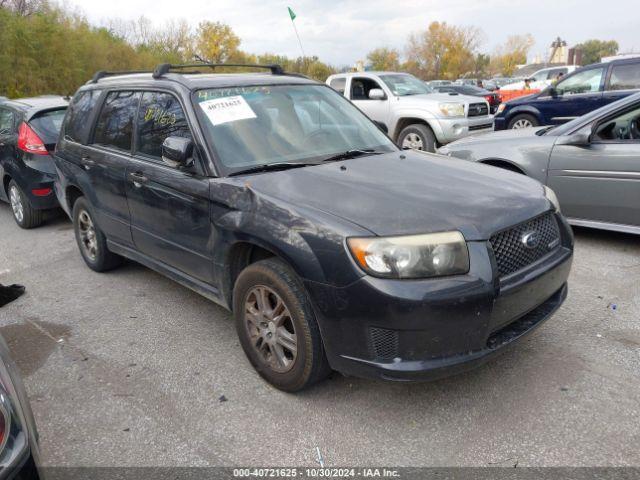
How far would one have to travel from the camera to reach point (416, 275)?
2445 mm

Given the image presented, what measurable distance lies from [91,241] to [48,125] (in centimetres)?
269

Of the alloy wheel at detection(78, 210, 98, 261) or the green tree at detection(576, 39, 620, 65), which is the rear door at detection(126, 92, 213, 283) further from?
the green tree at detection(576, 39, 620, 65)

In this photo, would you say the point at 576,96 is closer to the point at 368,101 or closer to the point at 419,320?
the point at 368,101

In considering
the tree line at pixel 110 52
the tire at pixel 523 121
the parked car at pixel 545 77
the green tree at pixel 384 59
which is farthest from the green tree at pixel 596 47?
the tire at pixel 523 121

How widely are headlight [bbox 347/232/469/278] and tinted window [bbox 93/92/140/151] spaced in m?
2.49

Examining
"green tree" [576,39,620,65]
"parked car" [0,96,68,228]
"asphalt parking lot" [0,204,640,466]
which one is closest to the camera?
"asphalt parking lot" [0,204,640,466]

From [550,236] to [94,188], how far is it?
12.0 ft

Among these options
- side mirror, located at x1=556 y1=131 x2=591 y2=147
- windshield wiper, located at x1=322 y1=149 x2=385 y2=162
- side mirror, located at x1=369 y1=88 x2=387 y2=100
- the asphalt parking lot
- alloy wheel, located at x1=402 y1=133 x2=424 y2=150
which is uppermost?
windshield wiper, located at x1=322 y1=149 x2=385 y2=162

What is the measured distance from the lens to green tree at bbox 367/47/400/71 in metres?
73.6

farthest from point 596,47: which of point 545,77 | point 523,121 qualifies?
point 523,121

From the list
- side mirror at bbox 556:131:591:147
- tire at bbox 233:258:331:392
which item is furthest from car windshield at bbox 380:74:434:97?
tire at bbox 233:258:331:392

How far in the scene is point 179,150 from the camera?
3240 millimetres

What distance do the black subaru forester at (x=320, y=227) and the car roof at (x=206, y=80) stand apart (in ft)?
0.06

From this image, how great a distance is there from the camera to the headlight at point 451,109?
32.6 feet
